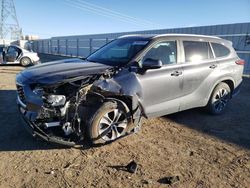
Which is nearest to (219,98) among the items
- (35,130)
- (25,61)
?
(35,130)

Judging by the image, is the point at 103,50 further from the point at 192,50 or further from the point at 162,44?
the point at 192,50

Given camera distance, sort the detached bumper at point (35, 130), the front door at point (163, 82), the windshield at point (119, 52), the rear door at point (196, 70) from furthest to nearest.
→ the rear door at point (196, 70), the windshield at point (119, 52), the front door at point (163, 82), the detached bumper at point (35, 130)

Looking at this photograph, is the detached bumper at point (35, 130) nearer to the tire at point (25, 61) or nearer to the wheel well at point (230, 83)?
the wheel well at point (230, 83)


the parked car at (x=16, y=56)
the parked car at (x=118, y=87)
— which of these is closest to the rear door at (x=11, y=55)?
the parked car at (x=16, y=56)

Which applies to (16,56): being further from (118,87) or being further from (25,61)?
(118,87)

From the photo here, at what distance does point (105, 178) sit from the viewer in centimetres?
335

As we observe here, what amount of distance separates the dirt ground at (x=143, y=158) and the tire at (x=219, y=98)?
631 mm

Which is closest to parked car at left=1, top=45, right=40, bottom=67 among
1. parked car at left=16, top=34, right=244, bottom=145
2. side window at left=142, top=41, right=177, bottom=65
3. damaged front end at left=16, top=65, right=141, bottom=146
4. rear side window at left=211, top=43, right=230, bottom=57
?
parked car at left=16, top=34, right=244, bottom=145

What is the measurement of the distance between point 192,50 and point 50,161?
3.58 metres

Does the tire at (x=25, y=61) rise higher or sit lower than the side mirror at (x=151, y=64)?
lower

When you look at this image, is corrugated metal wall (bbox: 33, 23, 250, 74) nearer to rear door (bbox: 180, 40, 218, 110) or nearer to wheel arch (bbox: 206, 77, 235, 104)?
wheel arch (bbox: 206, 77, 235, 104)

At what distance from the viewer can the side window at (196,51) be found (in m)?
5.22

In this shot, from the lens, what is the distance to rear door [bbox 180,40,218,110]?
514 centimetres

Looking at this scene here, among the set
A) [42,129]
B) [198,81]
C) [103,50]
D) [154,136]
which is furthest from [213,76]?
[42,129]
